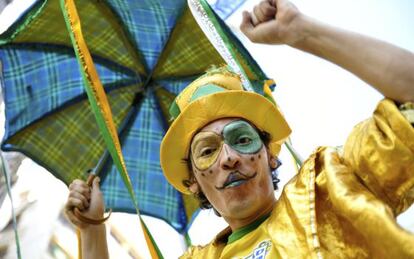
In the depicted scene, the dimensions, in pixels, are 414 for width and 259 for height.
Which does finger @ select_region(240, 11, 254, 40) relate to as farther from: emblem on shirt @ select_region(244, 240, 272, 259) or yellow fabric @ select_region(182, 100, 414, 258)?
emblem on shirt @ select_region(244, 240, 272, 259)

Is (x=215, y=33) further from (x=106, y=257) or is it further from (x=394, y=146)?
(x=394, y=146)

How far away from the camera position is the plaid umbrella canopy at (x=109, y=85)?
2684mm

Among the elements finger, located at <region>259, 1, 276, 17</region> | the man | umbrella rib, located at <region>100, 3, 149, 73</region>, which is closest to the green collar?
the man

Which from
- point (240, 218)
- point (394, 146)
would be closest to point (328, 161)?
point (394, 146)

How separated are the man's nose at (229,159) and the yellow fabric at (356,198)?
0.55 feet

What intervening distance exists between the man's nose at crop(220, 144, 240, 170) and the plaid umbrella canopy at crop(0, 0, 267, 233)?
1.22 meters

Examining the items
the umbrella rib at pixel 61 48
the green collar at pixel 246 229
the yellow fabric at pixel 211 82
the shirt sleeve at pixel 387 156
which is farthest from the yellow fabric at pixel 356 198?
the umbrella rib at pixel 61 48

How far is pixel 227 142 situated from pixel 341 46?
44cm

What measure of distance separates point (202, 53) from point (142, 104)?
0.38m

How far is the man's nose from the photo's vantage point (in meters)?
1.62

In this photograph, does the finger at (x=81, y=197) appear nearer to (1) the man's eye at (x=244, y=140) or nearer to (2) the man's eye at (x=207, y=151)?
(2) the man's eye at (x=207, y=151)

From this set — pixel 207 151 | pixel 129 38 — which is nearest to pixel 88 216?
pixel 207 151

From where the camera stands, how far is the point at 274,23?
146cm

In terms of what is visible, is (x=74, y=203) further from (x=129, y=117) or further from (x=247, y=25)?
(x=129, y=117)
